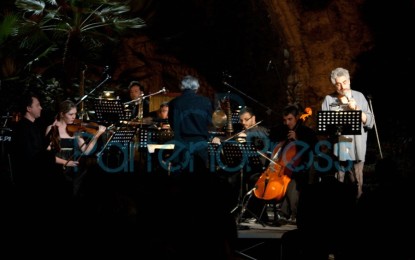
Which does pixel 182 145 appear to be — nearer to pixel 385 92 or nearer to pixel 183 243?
pixel 183 243

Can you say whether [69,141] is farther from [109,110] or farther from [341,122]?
[341,122]

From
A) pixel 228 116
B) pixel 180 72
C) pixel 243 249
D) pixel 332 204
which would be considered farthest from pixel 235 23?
pixel 332 204

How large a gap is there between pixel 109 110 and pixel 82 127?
17.7 inches

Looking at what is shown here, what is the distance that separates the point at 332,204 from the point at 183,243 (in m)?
1.27

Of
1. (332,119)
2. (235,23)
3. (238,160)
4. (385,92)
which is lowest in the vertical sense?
(238,160)

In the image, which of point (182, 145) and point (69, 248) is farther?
point (182, 145)

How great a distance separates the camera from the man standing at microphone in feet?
25.6

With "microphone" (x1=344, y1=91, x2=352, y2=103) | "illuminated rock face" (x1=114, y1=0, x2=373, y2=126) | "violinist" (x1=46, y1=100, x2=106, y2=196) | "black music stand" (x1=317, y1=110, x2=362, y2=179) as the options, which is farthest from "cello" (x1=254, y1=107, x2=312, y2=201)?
"illuminated rock face" (x1=114, y1=0, x2=373, y2=126)

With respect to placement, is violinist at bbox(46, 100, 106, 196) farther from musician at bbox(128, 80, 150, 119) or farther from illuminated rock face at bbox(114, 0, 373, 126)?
illuminated rock face at bbox(114, 0, 373, 126)

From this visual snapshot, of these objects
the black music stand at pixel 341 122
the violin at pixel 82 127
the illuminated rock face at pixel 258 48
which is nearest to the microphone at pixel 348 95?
the black music stand at pixel 341 122

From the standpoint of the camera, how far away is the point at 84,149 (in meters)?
8.37

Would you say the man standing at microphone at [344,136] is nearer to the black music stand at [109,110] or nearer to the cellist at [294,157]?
the cellist at [294,157]

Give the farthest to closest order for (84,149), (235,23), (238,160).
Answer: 1. (235,23)
2. (84,149)
3. (238,160)

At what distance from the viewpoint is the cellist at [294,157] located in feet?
25.5
